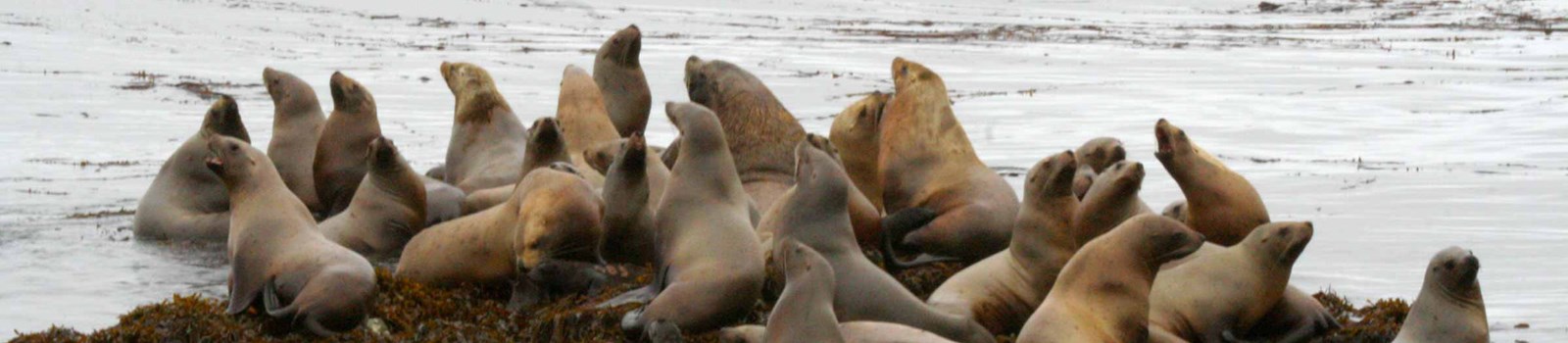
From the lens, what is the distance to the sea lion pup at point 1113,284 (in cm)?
554

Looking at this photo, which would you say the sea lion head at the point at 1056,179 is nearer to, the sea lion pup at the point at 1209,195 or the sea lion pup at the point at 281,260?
the sea lion pup at the point at 1209,195

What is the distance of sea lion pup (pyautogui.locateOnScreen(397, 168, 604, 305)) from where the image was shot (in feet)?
22.6

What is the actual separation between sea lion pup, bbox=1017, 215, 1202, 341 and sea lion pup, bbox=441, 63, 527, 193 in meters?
4.19

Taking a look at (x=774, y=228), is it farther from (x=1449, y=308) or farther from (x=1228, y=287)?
(x=1449, y=308)

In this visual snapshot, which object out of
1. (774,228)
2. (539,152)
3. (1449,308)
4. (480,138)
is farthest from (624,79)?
(1449,308)

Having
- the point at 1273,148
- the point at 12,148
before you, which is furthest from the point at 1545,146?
the point at 12,148

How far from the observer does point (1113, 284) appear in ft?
18.7

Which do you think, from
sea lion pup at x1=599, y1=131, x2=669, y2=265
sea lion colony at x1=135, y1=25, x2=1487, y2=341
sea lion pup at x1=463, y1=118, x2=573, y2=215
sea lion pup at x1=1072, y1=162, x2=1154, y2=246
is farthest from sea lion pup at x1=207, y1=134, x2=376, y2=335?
sea lion pup at x1=1072, y1=162, x2=1154, y2=246

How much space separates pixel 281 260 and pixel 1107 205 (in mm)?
2920

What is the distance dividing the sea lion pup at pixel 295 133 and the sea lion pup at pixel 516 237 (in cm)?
238

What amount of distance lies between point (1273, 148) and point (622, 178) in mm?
7209

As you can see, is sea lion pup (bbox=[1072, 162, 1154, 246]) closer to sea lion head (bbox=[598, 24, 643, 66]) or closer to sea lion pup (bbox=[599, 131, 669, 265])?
sea lion pup (bbox=[599, 131, 669, 265])

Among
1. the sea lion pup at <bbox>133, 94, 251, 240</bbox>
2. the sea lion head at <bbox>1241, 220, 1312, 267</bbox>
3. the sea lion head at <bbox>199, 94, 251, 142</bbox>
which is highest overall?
the sea lion head at <bbox>1241, 220, 1312, 267</bbox>

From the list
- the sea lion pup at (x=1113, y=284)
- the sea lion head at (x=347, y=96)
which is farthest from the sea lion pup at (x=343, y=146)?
the sea lion pup at (x=1113, y=284)
